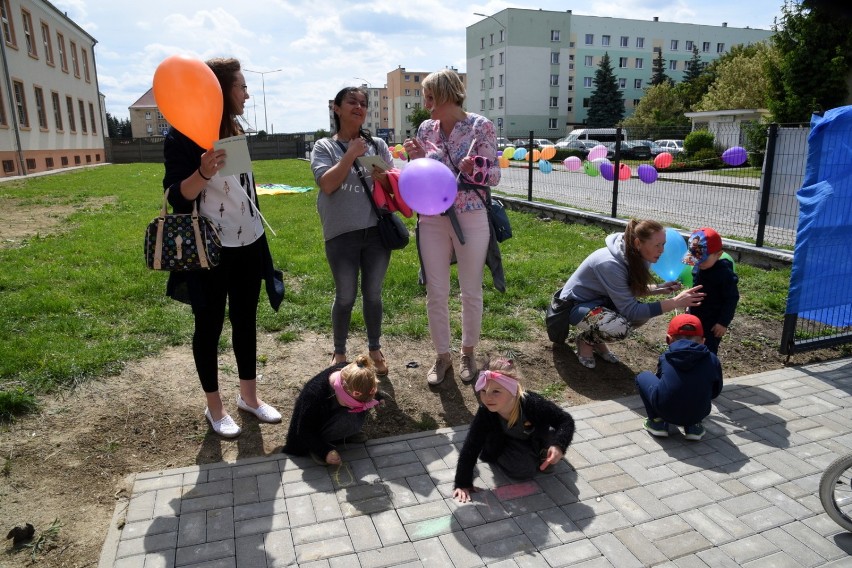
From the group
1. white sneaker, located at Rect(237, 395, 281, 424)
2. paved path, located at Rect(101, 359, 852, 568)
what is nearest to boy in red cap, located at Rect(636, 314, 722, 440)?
paved path, located at Rect(101, 359, 852, 568)

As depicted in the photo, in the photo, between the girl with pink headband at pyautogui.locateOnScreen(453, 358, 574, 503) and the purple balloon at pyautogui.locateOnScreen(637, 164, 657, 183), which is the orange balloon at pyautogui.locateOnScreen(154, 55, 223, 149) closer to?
the girl with pink headband at pyautogui.locateOnScreen(453, 358, 574, 503)

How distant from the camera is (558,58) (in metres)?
65.9

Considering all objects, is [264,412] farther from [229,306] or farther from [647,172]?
[647,172]

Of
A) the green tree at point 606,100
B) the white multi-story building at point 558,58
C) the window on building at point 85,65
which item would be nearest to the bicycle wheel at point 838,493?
the window on building at point 85,65

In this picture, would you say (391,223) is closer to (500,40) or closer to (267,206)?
(267,206)

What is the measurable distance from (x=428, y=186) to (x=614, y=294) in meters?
1.60

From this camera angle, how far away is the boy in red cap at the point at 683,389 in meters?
3.30

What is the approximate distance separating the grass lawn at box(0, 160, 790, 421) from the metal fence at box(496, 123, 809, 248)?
1.17 metres

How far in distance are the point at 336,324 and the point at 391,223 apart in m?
0.79

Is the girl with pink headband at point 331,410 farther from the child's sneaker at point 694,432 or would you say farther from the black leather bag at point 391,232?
the child's sneaker at point 694,432

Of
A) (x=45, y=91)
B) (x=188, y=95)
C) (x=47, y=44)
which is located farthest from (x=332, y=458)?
(x=47, y=44)

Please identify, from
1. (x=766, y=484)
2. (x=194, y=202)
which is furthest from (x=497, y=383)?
(x=194, y=202)

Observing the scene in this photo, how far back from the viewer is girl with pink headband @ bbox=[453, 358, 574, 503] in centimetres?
289

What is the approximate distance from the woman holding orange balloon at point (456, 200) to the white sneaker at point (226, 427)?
4.41 feet
